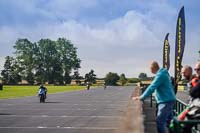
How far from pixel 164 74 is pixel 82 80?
574 feet

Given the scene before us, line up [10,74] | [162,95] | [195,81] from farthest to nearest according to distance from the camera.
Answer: [10,74] → [162,95] → [195,81]

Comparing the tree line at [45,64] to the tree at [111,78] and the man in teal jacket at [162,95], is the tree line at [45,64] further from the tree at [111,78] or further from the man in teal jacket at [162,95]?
the man in teal jacket at [162,95]

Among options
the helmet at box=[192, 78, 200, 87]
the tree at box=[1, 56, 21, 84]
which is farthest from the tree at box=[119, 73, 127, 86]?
the helmet at box=[192, 78, 200, 87]

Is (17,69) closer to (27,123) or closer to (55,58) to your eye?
(55,58)

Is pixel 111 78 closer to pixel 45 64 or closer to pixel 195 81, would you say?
pixel 45 64

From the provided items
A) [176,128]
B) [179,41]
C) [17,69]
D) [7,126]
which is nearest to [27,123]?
[7,126]

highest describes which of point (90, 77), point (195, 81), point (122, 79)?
point (90, 77)

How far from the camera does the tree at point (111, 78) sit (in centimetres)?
17838

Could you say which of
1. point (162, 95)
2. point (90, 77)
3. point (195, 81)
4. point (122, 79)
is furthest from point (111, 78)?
point (195, 81)

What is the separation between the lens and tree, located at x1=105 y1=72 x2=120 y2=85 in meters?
178

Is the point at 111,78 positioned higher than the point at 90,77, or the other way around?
the point at 90,77

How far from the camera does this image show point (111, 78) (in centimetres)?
17975

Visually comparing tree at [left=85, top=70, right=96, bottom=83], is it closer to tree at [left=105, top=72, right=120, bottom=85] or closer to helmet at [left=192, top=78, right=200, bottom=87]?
tree at [left=105, top=72, right=120, bottom=85]

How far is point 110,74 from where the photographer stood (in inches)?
7131
